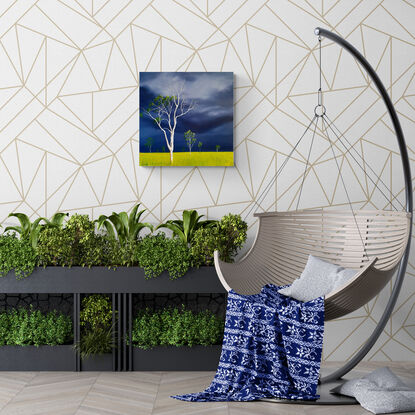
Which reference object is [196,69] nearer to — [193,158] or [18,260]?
[193,158]

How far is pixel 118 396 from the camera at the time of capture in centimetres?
305

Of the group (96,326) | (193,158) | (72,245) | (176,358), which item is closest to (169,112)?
(193,158)

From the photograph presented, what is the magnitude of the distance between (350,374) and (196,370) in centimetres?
93

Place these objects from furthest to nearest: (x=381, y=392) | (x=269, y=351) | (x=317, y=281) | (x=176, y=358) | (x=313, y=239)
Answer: (x=176, y=358)
(x=313, y=239)
(x=317, y=281)
(x=269, y=351)
(x=381, y=392)

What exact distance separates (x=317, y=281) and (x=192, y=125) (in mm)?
1429

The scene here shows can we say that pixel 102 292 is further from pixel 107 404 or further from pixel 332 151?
pixel 332 151

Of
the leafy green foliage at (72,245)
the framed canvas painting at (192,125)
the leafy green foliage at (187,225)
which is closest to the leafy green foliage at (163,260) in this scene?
the leafy green foliage at (187,225)

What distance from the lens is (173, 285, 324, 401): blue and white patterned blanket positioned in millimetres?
2887

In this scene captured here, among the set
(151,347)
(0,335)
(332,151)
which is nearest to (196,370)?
(151,347)

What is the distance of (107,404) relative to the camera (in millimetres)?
2900

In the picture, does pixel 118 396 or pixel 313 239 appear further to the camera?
pixel 313 239

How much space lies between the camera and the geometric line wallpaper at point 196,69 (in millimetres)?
4012

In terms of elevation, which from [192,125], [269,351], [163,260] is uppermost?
[192,125]

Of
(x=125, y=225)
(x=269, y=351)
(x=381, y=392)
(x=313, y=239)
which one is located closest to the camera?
(x=381, y=392)
